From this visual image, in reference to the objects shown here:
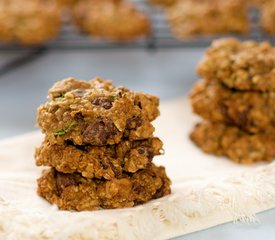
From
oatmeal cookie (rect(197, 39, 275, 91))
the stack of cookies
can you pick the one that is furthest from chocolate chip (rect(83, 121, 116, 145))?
oatmeal cookie (rect(197, 39, 275, 91))

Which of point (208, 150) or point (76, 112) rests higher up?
point (76, 112)

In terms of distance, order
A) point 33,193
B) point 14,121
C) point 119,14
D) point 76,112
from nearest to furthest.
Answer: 1. point 76,112
2. point 33,193
3. point 14,121
4. point 119,14

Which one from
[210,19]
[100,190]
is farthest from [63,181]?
[210,19]

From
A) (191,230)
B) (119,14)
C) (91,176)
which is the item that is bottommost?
(191,230)

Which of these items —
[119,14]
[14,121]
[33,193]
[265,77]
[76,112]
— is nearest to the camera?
[76,112]

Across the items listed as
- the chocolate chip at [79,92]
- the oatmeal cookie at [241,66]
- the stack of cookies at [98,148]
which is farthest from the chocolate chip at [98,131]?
the oatmeal cookie at [241,66]

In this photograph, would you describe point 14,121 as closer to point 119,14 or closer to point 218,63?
point 119,14

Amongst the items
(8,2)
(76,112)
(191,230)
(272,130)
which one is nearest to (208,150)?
(272,130)
